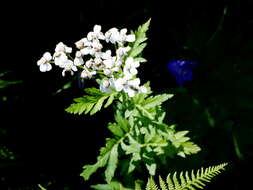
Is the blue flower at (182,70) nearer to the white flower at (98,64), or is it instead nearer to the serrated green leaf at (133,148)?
the serrated green leaf at (133,148)

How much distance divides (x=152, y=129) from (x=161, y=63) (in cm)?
124

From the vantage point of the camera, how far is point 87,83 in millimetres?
3074

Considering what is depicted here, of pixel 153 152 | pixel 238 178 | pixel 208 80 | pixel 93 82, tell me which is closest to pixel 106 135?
pixel 93 82

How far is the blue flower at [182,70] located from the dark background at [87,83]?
0.33 ft

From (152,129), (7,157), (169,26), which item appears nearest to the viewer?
(152,129)

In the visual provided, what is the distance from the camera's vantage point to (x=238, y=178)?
3152mm

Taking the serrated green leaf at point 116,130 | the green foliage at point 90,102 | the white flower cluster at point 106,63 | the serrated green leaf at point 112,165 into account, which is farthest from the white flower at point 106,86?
the serrated green leaf at point 112,165

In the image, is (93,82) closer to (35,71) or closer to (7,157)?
(35,71)

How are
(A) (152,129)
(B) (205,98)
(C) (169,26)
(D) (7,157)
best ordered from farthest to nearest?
(C) (169,26) → (B) (205,98) → (D) (7,157) → (A) (152,129)

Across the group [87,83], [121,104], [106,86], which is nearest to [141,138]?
[121,104]

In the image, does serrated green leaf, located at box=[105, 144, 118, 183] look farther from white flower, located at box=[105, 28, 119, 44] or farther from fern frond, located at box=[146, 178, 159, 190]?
white flower, located at box=[105, 28, 119, 44]

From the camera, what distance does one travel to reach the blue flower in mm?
3007

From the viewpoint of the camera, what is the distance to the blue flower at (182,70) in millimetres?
3007

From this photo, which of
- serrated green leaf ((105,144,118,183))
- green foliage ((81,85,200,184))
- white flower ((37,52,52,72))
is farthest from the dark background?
white flower ((37,52,52,72))
